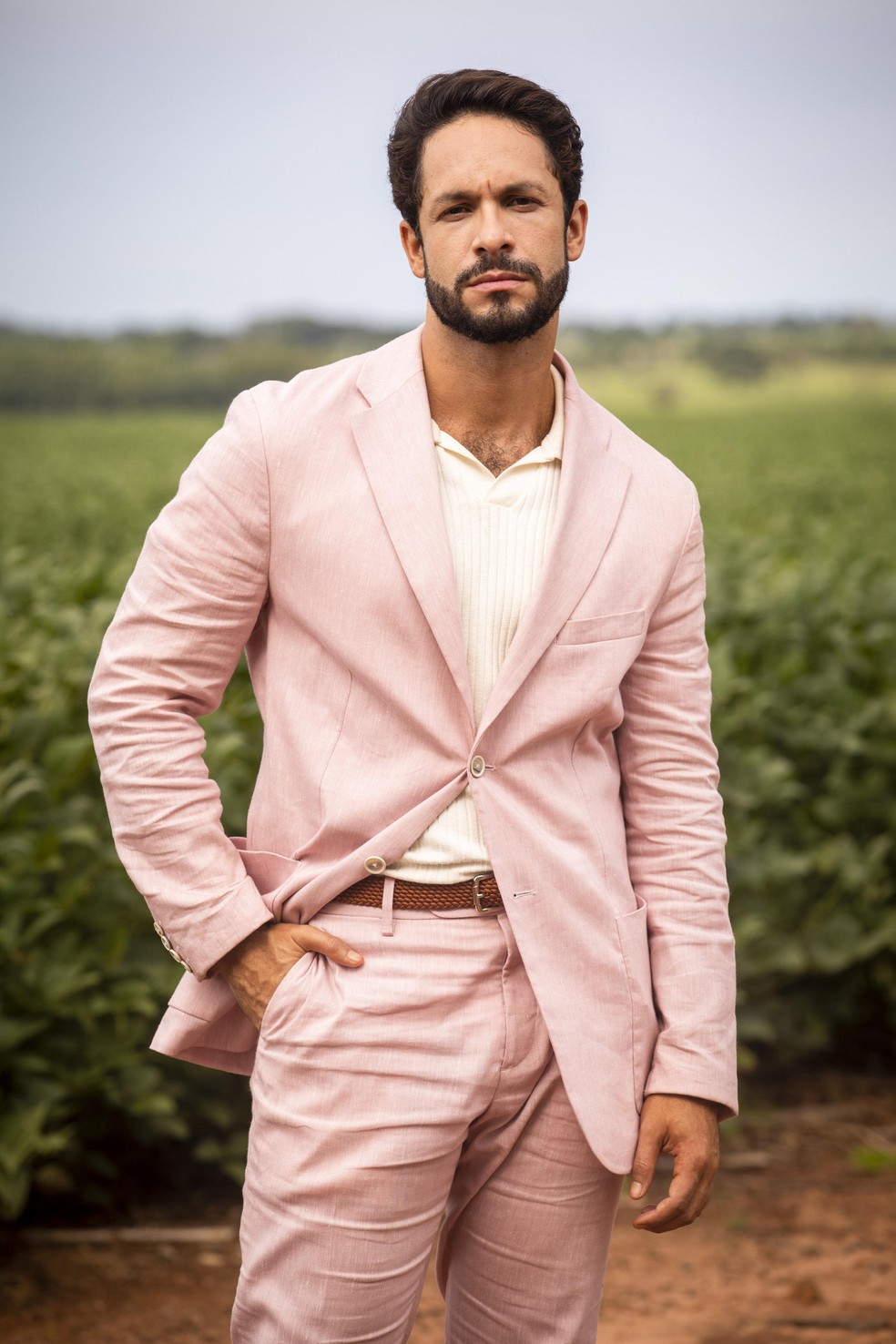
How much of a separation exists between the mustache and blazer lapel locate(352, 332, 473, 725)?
6.1 inches

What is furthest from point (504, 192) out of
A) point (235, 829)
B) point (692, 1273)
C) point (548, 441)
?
point (692, 1273)

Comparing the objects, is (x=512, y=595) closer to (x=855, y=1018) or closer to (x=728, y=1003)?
(x=728, y=1003)

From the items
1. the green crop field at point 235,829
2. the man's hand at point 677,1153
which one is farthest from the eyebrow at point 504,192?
the green crop field at point 235,829

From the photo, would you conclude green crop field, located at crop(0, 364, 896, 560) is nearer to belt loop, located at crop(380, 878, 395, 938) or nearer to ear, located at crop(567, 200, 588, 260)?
ear, located at crop(567, 200, 588, 260)

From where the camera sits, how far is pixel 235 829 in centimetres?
342

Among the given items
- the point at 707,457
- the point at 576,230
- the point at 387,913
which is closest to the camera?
the point at 387,913

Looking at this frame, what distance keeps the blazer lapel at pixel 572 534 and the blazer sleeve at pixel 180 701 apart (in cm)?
36

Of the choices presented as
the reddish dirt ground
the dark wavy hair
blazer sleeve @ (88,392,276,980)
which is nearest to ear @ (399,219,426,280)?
the dark wavy hair

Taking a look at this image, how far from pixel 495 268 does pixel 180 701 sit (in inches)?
28.2

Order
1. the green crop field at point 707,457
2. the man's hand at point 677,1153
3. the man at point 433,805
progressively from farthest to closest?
the green crop field at point 707,457
the man's hand at point 677,1153
the man at point 433,805

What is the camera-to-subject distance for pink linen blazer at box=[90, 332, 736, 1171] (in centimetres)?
180

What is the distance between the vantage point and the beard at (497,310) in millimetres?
1845

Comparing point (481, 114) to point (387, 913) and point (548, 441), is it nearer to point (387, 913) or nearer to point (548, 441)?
point (548, 441)

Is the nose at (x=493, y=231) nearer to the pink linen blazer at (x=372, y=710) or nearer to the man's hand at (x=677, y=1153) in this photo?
the pink linen blazer at (x=372, y=710)
